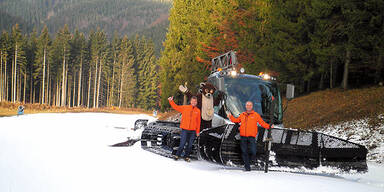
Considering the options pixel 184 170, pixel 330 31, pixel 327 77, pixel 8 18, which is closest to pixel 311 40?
pixel 330 31

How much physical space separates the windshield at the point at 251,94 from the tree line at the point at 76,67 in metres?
69.8

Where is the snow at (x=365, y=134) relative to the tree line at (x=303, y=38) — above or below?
below

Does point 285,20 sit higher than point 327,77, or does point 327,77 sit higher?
point 285,20

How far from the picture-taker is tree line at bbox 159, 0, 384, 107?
1809 cm

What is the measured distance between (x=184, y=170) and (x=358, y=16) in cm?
1439

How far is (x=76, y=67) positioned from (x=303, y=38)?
229ft

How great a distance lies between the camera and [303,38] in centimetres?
2183

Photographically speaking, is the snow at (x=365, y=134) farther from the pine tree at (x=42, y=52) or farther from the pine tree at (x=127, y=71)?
the pine tree at (x=127, y=71)

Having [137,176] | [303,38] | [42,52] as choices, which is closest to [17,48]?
[42,52]

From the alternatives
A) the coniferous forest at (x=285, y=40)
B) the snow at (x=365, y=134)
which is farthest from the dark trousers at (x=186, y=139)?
the coniferous forest at (x=285, y=40)

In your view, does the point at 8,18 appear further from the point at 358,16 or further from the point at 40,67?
the point at 358,16

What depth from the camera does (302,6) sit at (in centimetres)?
2108

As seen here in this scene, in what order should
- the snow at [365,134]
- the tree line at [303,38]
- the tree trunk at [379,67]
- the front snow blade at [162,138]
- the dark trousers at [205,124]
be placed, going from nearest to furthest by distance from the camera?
1. the dark trousers at [205,124]
2. the front snow blade at [162,138]
3. the snow at [365,134]
4. the tree line at [303,38]
5. the tree trunk at [379,67]

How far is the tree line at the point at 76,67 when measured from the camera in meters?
75.6
